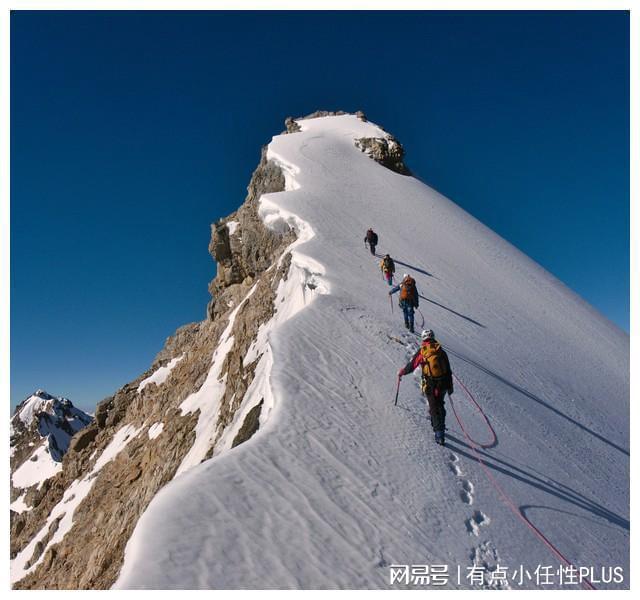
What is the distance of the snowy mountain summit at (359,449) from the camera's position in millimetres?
4824

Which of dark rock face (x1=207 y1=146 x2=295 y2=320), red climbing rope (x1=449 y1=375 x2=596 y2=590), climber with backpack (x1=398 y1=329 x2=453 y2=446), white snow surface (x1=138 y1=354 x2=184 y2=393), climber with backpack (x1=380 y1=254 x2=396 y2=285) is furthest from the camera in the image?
white snow surface (x1=138 y1=354 x2=184 y2=393)

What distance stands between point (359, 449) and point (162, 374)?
25.5 m

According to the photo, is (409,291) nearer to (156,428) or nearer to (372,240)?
(372,240)

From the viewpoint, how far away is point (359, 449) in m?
6.44

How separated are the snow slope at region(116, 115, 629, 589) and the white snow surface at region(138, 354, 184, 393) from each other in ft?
54.6

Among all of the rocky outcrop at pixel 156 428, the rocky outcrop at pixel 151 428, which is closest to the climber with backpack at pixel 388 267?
the rocky outcrop at pixel 156 428

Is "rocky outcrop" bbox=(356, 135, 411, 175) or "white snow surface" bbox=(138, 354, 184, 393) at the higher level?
"rocky outcrop" bbox=(356, 135, 411, 175)

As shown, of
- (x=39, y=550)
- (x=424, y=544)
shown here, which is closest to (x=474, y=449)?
(x=424, y=544)

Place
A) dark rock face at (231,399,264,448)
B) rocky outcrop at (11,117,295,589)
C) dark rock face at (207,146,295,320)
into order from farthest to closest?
dark rock face at (207,146,295,320), rocky outcrop at (11,117,295,589), dark rock face at (231,399,264,448)

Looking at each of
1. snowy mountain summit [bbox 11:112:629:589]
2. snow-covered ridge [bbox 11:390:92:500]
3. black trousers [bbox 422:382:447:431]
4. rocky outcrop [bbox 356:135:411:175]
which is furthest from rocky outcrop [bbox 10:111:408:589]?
snow-covered ridge [bbox 11:390:92:500]

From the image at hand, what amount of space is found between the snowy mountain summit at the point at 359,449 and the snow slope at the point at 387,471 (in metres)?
0.03

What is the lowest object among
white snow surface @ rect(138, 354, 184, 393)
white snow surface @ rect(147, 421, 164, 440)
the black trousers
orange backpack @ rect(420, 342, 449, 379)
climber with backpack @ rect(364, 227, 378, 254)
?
the black trousers

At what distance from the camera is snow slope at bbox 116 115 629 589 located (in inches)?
180

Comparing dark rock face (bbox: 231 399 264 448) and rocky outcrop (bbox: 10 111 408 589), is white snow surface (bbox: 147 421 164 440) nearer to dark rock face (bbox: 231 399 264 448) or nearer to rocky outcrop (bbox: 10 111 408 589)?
rocky outcrop (bbox: 10 111 408 589)
